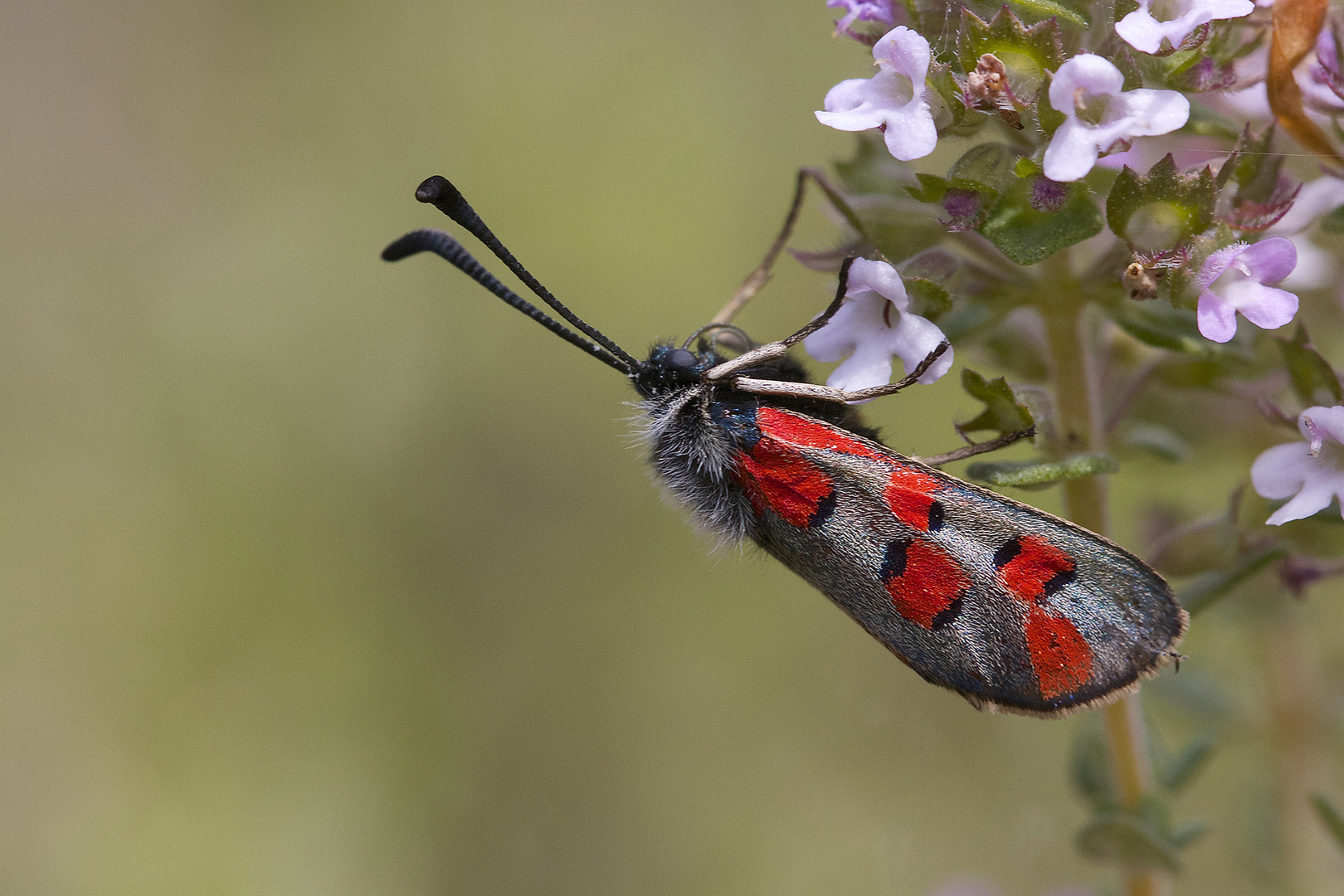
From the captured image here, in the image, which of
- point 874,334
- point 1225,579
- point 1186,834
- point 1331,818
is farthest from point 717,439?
point 1331,818

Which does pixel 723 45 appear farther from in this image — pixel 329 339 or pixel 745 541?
pixel 745 541

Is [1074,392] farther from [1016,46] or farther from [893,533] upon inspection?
[1016,46]

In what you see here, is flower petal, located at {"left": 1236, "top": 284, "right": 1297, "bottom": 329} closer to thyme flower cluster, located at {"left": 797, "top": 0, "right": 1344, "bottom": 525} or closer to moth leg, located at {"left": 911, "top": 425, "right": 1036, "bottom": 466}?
thyme flower cluster, located at {"left": 797, "top": 0, "right": 1344, "bottom": 525}

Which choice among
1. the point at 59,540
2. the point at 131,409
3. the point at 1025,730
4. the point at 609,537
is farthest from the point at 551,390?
the point at 1025,730

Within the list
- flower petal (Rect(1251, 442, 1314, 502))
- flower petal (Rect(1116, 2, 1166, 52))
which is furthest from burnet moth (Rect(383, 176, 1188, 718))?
flower petal (Rect(1116, 2, 1166, 52))

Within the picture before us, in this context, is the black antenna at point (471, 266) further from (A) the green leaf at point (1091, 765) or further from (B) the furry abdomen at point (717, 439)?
(A) the green leaf at point (1091, 765)
